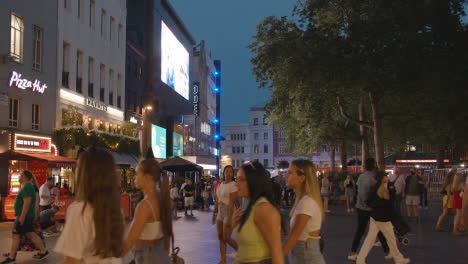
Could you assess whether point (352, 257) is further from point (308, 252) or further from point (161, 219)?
point (161, 219)

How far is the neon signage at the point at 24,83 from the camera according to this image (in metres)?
21.6

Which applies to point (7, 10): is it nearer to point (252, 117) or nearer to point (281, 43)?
point (281, 43)

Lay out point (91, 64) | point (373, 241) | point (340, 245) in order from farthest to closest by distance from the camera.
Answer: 1. point (91, 64)
2. point (340, 245)
3. point (373, 241)

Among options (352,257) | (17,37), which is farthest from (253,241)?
(17,37)

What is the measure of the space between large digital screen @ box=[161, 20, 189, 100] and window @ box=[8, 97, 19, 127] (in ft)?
85.0

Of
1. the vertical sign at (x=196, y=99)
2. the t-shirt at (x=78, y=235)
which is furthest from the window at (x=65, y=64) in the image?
the vertical sign at (x=196, y=99)

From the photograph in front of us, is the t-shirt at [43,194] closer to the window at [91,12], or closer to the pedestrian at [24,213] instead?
the pedestrian at [24,213]

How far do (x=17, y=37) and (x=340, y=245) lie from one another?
53.4 ft

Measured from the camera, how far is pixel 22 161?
74.8ft

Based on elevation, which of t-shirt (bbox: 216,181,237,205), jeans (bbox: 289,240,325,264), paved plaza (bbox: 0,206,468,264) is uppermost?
t-shirt (bbox: 216,181,237,205)

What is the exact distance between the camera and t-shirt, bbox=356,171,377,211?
35.5 feet

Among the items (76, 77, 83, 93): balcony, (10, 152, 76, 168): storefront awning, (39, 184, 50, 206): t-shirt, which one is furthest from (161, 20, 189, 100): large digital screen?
(39, 184, 50, 206): t-shirt

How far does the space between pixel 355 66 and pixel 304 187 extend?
2150 centimetres

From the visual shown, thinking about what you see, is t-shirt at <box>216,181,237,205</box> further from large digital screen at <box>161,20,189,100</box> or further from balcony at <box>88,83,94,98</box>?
large digital screen at <box>161,20,189,100</box>
